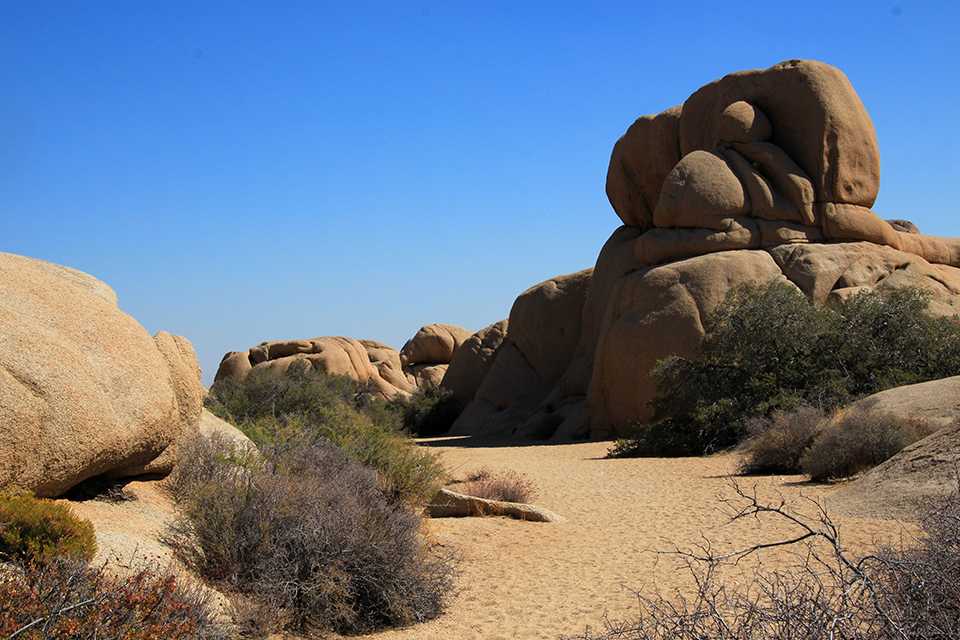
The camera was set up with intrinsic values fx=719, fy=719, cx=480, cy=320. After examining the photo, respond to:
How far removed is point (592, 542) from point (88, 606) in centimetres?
571

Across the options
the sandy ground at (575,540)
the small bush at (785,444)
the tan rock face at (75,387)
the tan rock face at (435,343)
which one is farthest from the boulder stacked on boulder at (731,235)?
the tan rock face at (435,343)

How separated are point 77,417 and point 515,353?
24.9 metres

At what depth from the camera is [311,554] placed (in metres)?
5.36

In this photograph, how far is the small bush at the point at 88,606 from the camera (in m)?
3.38

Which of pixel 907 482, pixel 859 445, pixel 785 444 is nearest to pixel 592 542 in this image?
pixel 907 482

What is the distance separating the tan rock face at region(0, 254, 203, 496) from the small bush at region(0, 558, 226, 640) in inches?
51.8

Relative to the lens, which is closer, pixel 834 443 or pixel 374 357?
pixel 834 443

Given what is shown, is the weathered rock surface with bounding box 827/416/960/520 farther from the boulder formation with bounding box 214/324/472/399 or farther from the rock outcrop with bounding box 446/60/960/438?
the boulder formation with bounding box 214/324/472/399

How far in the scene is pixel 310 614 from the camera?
17.1 feet

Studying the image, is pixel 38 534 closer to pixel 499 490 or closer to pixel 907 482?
pixel 499 490

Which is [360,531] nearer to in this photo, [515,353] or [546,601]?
[546,601]

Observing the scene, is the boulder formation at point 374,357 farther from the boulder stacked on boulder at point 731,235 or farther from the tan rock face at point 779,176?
the tan rock face at point 779,176

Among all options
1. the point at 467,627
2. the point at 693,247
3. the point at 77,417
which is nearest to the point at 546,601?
the point at 467,627

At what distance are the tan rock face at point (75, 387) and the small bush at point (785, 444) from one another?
9.46 metres
